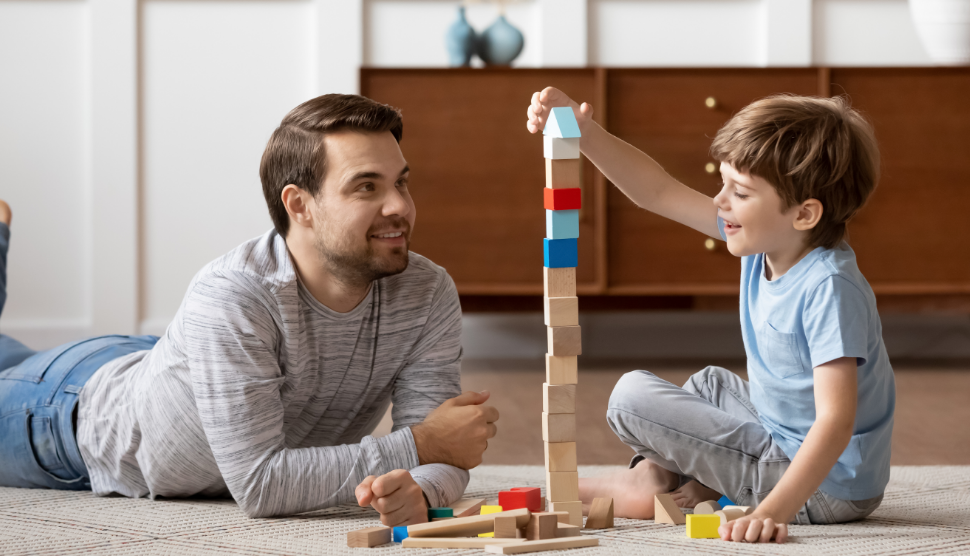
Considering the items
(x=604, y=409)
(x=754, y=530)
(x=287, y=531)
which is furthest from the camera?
(x=604, y=409)

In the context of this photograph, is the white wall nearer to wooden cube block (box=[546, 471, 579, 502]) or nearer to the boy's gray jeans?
the boy's gray jeans

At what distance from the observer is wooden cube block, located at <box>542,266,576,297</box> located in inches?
42.1

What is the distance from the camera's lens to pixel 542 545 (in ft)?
3.27

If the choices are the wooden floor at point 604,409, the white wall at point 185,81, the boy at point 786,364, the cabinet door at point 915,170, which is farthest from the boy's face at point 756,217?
the white wall at point 185,81

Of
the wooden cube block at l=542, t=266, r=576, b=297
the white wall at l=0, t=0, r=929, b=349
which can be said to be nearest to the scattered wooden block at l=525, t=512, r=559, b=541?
the wooden cube block at l=542, t=266, r=576, b=297

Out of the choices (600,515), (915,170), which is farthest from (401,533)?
(915,170)

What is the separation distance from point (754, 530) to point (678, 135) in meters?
1.88

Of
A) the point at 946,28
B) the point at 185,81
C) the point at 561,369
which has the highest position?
the point at 946,28

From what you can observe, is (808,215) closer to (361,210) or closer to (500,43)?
(361,210)

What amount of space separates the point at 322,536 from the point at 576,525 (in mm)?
301

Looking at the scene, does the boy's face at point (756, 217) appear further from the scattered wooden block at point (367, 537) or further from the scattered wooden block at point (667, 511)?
the scattered wooden block at point (367, 537)

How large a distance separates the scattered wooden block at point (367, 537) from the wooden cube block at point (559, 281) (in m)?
0.33

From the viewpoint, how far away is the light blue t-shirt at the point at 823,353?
41.1 inches

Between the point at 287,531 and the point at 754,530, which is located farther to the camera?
the point at 287,531
